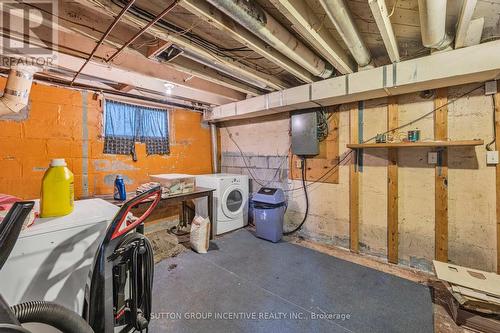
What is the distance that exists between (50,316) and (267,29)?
76.2 inches

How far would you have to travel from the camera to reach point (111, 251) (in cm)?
108

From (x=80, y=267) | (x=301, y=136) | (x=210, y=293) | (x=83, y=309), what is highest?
(x=301, y=136)

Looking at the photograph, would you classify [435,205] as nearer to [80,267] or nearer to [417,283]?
[417,283]

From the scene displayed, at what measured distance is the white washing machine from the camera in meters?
3.50

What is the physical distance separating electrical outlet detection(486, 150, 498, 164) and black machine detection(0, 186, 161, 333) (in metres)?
2.92

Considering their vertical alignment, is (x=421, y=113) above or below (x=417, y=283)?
above

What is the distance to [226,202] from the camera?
11.8 ft

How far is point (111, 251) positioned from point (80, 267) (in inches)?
13.0

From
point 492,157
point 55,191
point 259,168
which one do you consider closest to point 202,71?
point 55,191

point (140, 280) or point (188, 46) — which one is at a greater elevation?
point (188, 46)

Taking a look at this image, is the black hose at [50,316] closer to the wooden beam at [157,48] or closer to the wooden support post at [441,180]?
the wooden beam at [157,48]

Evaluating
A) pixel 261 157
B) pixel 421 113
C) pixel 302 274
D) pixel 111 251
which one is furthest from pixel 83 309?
pixel 421 113

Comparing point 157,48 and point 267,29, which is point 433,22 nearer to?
point 267,29

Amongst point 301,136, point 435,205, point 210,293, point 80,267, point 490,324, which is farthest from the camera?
point 301,136
